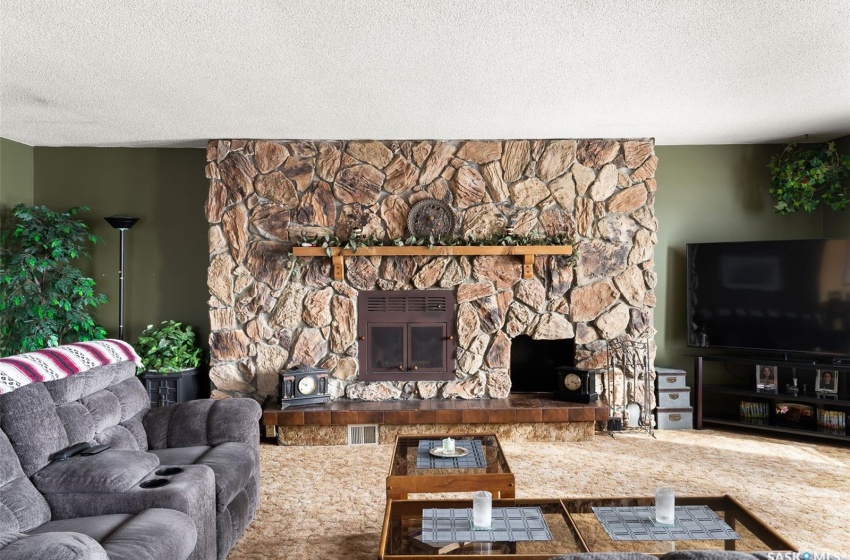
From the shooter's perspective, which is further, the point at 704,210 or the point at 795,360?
the point at 704,210

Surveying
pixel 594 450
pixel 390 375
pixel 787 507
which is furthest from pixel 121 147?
pixel 787 507

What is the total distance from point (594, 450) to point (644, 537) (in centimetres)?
244

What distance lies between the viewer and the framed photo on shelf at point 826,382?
15.9 feet

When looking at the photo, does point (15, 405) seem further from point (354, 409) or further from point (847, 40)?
point (847, 40)

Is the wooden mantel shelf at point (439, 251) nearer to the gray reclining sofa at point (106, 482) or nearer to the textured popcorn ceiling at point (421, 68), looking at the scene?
the textured popcorn ceiling at point (421, 68)

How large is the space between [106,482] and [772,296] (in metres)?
4.79

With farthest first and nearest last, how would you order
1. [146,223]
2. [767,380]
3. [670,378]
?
[146,223]
[670,378]
[767,380]

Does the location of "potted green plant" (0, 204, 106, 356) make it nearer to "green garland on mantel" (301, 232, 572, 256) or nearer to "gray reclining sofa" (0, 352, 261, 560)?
"green garland on mantel" (301, 232, 572, 256)

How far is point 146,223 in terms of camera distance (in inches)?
215

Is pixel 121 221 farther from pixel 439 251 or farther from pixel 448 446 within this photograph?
pixel 448 446

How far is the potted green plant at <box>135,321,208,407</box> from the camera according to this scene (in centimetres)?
496

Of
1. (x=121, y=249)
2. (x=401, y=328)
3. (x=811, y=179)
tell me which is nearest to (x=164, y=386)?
(x=121, y=249)

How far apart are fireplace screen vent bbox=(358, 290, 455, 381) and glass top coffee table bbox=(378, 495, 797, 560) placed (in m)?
2.62

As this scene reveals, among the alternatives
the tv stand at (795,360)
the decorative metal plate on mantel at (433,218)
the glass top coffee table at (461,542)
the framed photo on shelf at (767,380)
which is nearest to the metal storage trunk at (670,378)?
the framed photo on shelf at (767,380)
